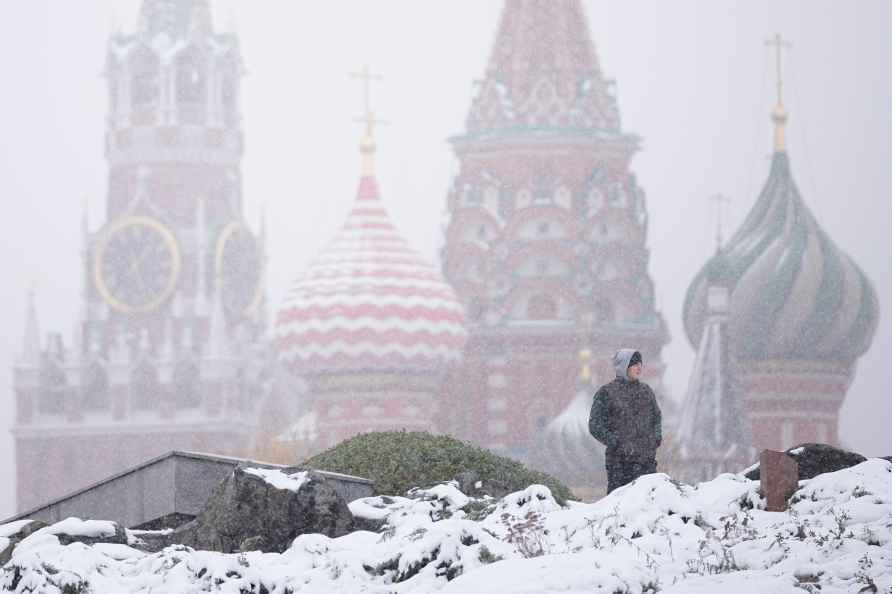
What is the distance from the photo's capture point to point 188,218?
118 m

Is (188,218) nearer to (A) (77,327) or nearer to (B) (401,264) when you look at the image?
(A) (77,327)

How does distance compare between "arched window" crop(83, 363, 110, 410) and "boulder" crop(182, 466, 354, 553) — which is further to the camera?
"arched window" crop(83, 363, 110, 410)

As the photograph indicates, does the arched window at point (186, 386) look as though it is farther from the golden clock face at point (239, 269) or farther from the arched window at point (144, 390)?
the golden clock face at point (239, 269)

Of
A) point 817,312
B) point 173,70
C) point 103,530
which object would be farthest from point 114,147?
point 103,530

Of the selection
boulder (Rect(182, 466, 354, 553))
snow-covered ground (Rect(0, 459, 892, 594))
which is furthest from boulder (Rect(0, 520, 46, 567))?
boulder (Rect(182, 466, 354, 553))

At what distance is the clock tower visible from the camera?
381 ft

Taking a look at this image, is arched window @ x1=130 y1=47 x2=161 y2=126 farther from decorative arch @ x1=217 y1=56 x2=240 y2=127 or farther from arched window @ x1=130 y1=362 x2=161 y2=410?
arched window @ x1=130 y1=362 x2=161 y2=410

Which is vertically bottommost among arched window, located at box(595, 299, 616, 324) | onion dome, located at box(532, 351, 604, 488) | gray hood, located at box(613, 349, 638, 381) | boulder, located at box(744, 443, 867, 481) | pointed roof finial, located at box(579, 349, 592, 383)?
onion dome, located at box(532, 351, 604, 488)

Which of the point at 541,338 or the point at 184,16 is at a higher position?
the point at 184,16

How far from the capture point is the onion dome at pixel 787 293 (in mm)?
92625

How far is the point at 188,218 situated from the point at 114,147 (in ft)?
13.0

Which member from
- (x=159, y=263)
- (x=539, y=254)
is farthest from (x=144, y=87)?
(x=539, y=254)

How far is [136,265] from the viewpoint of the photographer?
4651 inches

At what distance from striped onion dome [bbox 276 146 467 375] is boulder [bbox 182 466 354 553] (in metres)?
72.9
